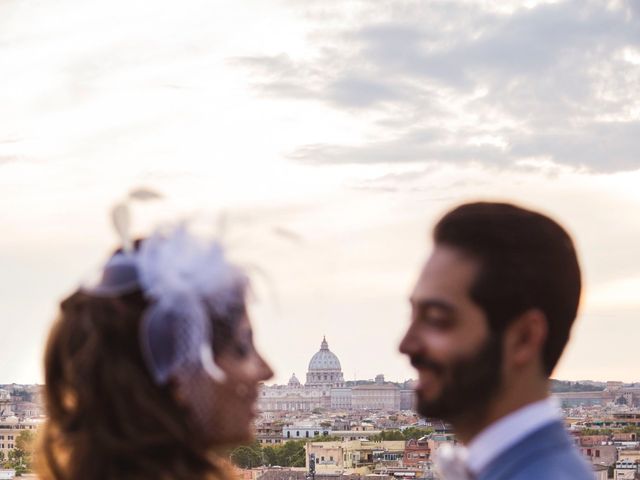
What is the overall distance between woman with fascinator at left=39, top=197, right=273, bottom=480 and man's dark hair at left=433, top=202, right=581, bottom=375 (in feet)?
0.84

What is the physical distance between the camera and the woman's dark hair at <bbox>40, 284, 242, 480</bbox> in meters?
1.07

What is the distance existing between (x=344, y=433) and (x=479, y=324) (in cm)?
4417

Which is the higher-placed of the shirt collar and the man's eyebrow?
the man's eyebrow

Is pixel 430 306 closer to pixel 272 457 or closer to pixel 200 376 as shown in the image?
pixel 200 376

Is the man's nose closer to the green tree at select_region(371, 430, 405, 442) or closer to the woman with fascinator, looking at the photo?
the woman with fascinator

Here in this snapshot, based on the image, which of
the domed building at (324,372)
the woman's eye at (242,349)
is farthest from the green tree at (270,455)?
the domed building at (324,372)

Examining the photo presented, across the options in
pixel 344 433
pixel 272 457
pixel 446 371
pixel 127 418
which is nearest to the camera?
pixel 127 418

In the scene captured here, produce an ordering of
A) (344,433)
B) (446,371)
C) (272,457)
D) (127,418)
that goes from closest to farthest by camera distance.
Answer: (127,418) < (446,371) < (272,457) < (344,433)

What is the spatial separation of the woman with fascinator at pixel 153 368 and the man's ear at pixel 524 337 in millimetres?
259

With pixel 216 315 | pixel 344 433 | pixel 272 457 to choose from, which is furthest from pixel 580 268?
pixel 344 433

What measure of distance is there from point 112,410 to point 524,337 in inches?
16.2

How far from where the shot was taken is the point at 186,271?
115cm

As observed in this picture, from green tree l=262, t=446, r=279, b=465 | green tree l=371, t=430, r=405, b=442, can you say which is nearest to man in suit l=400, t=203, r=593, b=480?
green tree l=262, t=446, r=279, b=465

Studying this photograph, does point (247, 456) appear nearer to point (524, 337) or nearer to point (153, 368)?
point (524, 337)
